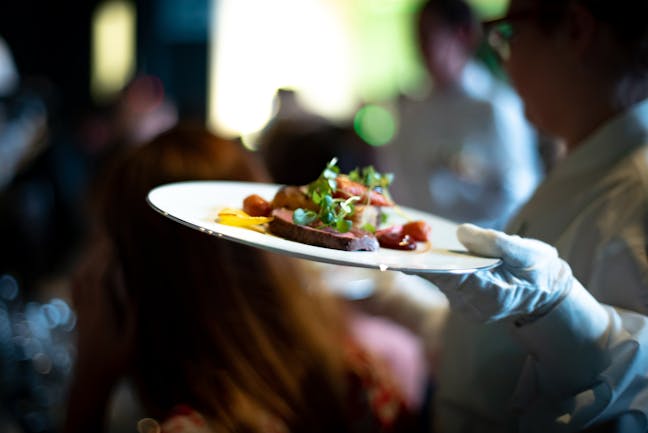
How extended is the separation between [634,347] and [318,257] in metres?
0.43

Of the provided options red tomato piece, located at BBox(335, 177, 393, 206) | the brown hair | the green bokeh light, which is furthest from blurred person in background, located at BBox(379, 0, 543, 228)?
red tomato piece, located at BBox(335, 177, 393, 206)

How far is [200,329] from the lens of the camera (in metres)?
1.08

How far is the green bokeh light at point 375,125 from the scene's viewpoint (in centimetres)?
282

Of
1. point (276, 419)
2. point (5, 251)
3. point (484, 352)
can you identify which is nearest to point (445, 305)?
point (484, 352)

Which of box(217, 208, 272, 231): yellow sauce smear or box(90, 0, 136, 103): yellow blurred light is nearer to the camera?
box(217, 208, 272, 231): yellow sauce smear

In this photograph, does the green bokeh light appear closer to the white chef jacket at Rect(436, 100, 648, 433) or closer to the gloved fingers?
the white chef jacket at Rect(436, 100, 648, 433)

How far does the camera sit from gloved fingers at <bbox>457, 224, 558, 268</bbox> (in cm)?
73

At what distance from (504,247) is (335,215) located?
0.20m

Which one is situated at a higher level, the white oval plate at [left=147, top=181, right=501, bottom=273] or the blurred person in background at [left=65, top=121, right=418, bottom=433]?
the white oval plate at [left=147, top=181, right=501, bottom=273]

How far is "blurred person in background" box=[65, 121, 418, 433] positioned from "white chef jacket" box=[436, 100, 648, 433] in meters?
0.23

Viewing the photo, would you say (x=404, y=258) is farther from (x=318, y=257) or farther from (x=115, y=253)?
(x=115, y=253)

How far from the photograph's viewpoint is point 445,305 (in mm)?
1384

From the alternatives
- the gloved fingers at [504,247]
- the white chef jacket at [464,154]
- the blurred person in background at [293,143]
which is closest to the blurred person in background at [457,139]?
the white chef jacket at [464,154]

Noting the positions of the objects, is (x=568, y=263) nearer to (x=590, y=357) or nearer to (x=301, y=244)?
(x=590, y=357)
